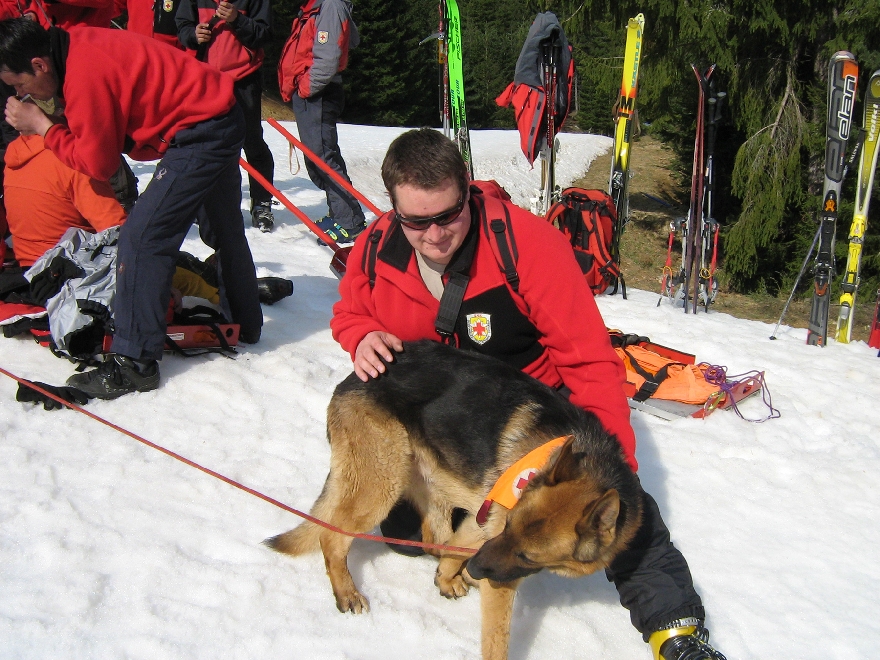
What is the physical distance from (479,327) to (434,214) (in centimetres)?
60

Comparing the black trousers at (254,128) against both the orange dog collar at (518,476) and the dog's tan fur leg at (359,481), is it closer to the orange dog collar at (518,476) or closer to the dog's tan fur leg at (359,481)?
Answer: the dog's tan fur leg at (359,481)

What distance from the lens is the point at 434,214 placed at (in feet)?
A: 8.02

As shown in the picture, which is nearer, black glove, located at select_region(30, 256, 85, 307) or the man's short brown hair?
the man's short brown hair

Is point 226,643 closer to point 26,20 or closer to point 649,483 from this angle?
point 649,483

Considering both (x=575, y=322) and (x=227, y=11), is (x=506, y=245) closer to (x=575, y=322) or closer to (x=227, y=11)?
(x=575, y=322)

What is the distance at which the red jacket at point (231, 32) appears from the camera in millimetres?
5777

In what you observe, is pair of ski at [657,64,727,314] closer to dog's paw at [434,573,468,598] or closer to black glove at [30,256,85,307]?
dog's paw at [434,573,468,598]

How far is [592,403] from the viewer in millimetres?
2623

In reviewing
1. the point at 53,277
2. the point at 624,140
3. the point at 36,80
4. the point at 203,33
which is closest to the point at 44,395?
the point at 53,277

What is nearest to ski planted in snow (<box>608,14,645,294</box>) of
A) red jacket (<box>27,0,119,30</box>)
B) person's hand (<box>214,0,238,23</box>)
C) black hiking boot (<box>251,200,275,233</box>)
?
black hiking boot (<box>251,200,275,233</box>)

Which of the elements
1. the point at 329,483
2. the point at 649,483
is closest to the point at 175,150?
the point at 329,483

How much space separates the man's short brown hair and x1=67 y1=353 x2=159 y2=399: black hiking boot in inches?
82.3

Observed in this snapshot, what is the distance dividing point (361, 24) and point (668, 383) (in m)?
33.6

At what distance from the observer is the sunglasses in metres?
2.45
